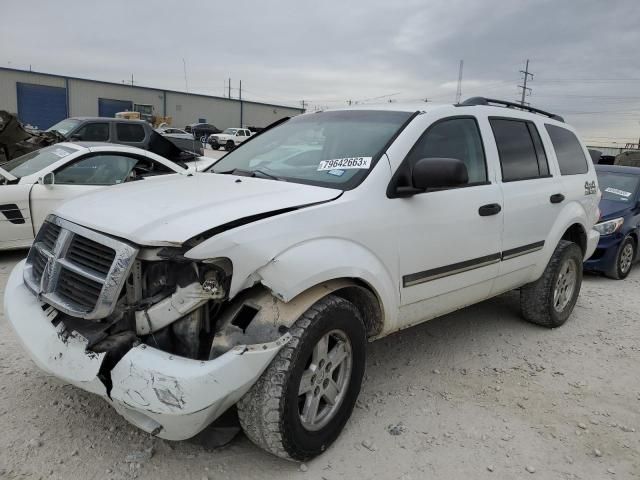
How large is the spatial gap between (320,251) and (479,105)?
2.11 meters

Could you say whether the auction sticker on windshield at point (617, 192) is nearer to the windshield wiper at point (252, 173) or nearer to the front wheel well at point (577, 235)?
the front wheel well at point (577, 235)

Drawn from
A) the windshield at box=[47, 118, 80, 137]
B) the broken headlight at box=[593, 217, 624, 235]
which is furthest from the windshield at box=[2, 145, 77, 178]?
the broken headlight at box=[593, 217, 624, 235]

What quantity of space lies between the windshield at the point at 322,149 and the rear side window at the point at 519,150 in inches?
38.7

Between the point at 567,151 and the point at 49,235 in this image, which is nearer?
the point at 49,235

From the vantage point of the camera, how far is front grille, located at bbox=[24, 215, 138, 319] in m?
2.29

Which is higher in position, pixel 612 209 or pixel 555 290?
pixel 612 209

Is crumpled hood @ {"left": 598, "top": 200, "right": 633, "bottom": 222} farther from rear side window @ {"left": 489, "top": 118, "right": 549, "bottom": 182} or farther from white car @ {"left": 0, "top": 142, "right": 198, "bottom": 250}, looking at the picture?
white car @ {"left": 0, "top": 142, "right": 198, "bottom": 250}

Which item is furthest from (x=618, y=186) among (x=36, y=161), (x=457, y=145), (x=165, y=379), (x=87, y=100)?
(x=87, y=100)

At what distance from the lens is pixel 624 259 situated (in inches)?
286

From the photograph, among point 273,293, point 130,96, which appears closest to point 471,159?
point 273,293

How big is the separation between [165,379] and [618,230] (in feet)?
22.5

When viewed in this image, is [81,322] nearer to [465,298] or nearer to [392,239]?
[392,239]

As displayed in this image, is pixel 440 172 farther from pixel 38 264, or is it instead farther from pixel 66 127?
pixel 66 127

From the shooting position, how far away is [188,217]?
2.39 m
